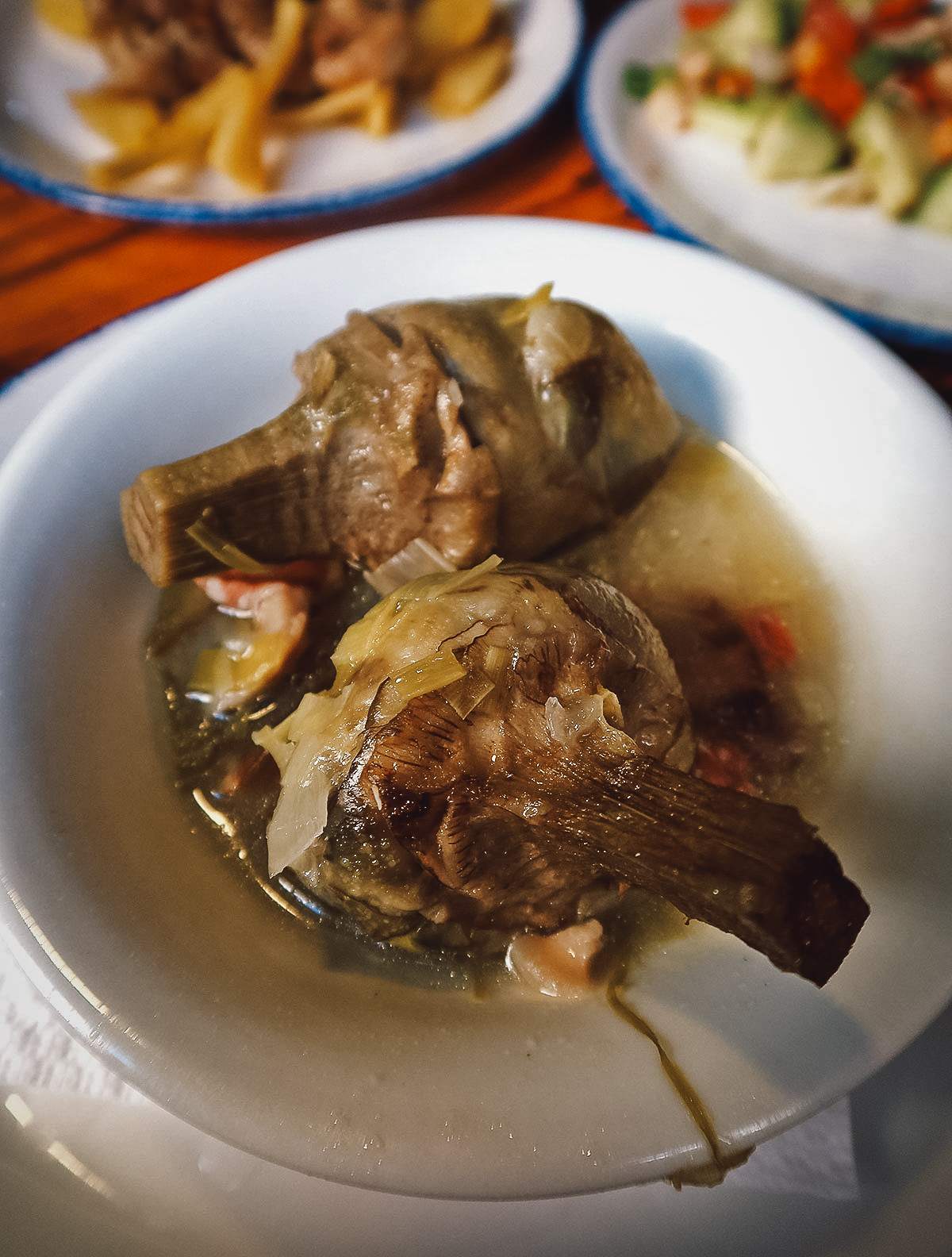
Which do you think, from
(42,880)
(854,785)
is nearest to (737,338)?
(854,785)

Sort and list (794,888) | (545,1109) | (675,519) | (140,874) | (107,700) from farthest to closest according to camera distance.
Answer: (675,519) < (107,700) < (140,874) < (545,1109) < (794,888)

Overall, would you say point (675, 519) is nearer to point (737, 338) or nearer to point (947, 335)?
point (737, 338)

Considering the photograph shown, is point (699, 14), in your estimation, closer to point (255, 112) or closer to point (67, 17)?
point (255, 112)

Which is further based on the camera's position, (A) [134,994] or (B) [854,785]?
(B) [854,785]

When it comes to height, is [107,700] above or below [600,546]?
above

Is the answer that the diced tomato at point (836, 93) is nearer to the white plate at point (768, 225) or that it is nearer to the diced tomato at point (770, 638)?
the white plate at point (768, 225)

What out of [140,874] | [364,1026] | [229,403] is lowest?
[364,1026]

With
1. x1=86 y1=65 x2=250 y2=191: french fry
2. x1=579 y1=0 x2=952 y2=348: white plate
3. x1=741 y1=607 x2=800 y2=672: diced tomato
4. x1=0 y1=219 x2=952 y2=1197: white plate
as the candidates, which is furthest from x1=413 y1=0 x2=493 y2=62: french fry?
x1=741 y1=607 x2=800 y2=672: diced tomato

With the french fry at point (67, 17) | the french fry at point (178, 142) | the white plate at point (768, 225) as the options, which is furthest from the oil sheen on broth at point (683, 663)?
the french fry at point (67, 17)
